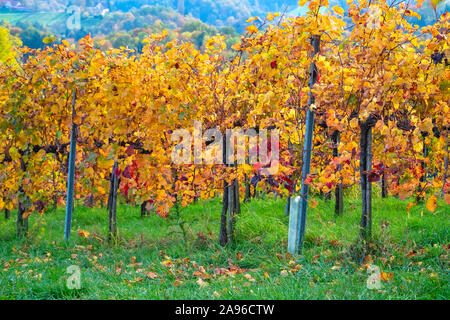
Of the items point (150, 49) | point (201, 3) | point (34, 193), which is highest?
point (201, 3)

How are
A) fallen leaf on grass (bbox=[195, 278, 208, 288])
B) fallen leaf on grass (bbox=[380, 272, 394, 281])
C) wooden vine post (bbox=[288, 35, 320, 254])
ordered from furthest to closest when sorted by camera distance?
wooden vine post (bbox=[288, 35, 320, 254]) → fallen leaf on grass (bbox=[195, 278, 208, 288]) → fallen leaf on grass (bbox=[380, 272, 394, 281])

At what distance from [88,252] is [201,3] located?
6956 cm

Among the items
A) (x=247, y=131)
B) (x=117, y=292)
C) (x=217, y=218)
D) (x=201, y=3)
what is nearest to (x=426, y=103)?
(x=247, y=131)

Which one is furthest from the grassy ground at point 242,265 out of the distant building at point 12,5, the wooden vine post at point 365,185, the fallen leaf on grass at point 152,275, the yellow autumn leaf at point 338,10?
the distant building at point 12,5

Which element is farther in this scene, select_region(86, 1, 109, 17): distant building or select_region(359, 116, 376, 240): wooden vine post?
select_region(86, 1, 109, 17): distant building

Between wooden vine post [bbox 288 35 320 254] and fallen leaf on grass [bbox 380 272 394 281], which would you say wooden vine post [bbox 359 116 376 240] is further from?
fallen leaf on grass [bbox 380 272 394 281]

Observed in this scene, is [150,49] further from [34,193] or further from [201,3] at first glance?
[201,3]

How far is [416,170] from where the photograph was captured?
3.27 m

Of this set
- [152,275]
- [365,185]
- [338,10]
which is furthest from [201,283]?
[338,10]

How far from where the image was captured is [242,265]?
3.81 meters

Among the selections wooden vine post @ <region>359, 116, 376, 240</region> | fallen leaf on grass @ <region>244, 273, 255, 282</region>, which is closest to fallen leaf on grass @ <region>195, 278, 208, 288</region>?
fallen leaf on grass @ <region>244, 273, 255, 282</region>

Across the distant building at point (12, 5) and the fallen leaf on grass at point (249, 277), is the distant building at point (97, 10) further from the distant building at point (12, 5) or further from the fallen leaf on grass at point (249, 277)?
the fallen leaf on grass at point (249, 277)

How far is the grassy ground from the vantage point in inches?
112

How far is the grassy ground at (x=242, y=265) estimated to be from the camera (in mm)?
2844
